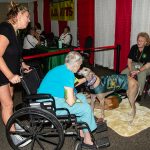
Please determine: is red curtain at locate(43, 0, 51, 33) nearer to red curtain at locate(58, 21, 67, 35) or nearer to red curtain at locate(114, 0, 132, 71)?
red curtain at locate(58, 21, 67, 35)

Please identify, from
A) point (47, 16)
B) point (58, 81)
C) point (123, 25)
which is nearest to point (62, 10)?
point (47, 16)

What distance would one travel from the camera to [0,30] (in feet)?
7.25

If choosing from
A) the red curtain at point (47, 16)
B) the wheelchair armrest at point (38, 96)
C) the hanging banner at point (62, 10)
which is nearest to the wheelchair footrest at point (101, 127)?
the wheelchair armrest at point (38, 96)

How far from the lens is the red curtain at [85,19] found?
6609mm

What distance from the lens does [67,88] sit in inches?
88.0

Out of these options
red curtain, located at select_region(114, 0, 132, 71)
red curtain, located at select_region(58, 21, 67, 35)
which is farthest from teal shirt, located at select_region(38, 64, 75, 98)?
red curtain, located at select_region(58, 21, 67, 35)

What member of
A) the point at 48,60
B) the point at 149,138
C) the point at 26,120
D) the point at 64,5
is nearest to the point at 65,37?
the point at 48,60

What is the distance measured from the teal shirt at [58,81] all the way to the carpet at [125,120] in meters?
1.07

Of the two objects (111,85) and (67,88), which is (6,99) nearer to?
(67,88)

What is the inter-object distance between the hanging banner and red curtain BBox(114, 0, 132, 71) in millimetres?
2609

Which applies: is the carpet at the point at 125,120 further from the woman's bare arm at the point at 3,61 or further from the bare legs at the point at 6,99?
the woman's bare arm at the point at 3,61

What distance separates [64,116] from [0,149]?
941mm

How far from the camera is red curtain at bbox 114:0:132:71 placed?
530cm

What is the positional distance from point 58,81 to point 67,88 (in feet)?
0.46
